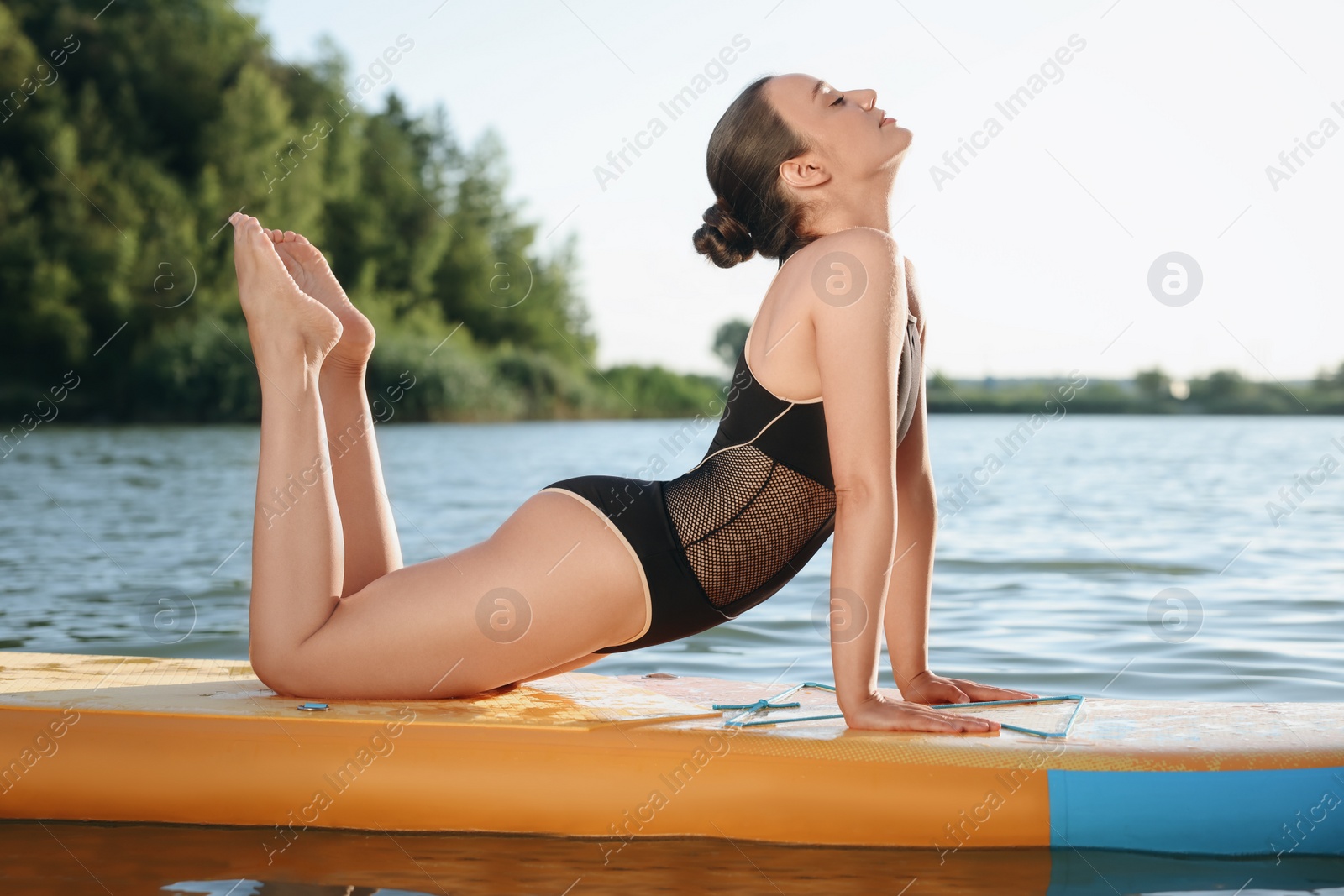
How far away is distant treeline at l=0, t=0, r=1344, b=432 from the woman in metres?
23.5

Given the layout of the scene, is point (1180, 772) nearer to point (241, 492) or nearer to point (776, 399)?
point (776, 399)

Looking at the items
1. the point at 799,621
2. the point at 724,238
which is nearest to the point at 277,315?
the point at 724,238

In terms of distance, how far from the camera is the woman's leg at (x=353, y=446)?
248 centimetres

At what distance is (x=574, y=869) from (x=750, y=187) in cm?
126

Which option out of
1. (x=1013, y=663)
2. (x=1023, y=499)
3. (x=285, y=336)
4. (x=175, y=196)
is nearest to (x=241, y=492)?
(x=1023, y=499)

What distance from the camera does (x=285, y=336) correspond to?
89.4 inches

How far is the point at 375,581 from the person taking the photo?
7.67 feet

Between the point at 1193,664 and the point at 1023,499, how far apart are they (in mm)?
6959

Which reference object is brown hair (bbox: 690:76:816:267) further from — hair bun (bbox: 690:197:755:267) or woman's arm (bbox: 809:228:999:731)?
woman's arm (bbox: 809:228:999:731)

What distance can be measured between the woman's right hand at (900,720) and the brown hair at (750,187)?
2.78ft

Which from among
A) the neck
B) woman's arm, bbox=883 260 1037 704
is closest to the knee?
woman's arm, bbox=883 260 1037 704

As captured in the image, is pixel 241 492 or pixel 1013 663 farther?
pixel 241 492

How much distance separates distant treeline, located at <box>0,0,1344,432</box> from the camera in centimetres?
2703

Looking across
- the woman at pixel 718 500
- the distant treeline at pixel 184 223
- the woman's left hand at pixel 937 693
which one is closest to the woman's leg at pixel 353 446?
the woman at pixel 718 500
